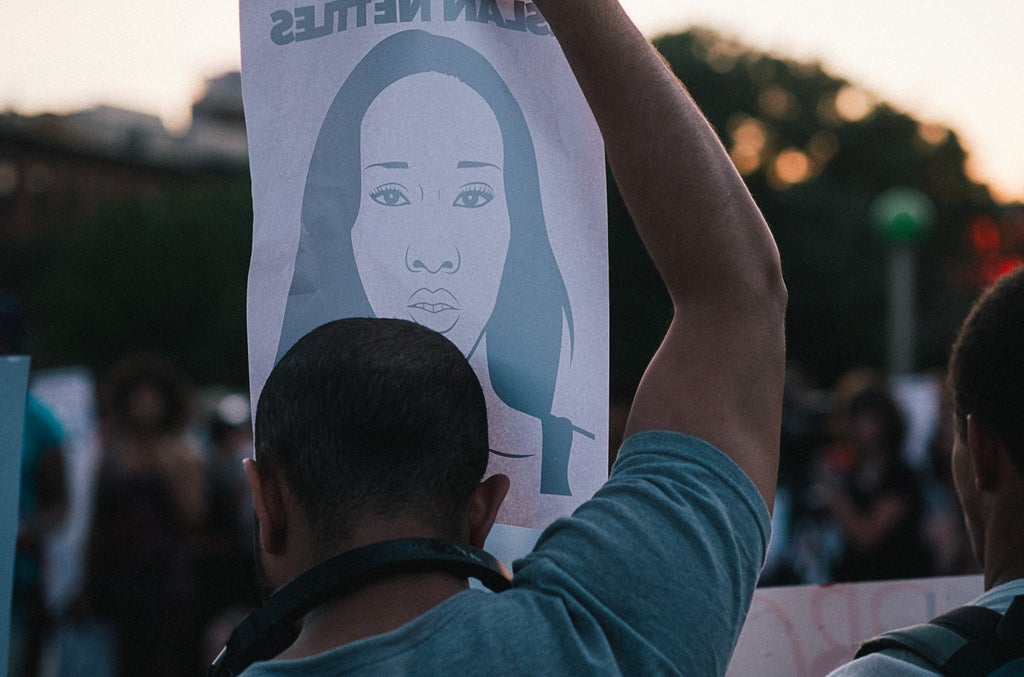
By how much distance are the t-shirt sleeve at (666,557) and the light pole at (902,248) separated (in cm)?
1363

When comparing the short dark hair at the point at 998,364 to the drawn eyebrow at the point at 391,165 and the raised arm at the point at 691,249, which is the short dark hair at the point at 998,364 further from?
the drawn eyebrow at the point at 391,165

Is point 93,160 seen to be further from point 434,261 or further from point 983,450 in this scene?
point 983,450

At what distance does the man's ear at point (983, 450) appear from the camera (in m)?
1.39

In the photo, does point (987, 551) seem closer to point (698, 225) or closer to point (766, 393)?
point (766, 393)

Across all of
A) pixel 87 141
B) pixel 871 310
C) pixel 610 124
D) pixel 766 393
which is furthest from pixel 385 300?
pixel 87 141

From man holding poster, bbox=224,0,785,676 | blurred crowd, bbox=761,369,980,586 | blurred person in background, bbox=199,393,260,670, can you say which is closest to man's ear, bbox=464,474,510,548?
man holding poster, bbox=224,0,785,676

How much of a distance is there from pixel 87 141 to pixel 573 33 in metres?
62.0

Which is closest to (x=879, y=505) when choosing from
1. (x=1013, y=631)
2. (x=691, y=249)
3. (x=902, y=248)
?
(x=1013, y=631)

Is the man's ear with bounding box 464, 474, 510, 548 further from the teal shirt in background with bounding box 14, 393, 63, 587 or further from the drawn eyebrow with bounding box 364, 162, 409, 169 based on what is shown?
the teal shirt in background with bounding box 14, 393, 63, 587

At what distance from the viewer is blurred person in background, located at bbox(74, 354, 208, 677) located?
16.5 feet

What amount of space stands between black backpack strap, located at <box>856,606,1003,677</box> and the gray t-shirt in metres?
0.25

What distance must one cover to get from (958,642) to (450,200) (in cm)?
76

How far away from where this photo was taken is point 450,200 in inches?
55.5

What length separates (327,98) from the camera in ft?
4.67
